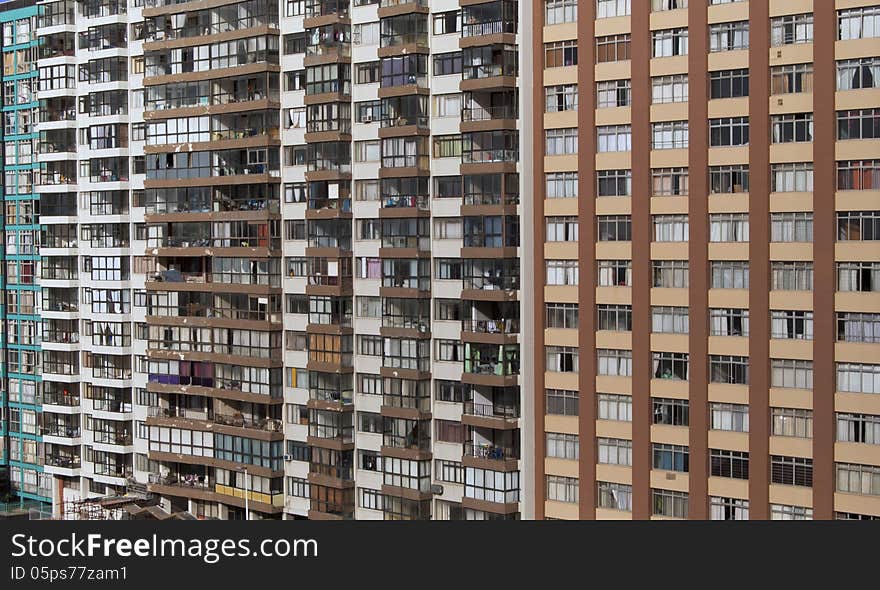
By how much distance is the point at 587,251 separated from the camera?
47594 mm

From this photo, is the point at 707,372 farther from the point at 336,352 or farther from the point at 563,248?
the point at 336,352

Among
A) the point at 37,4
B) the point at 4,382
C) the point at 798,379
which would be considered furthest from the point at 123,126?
the point at 798,379

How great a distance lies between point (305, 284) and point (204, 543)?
88.0ft

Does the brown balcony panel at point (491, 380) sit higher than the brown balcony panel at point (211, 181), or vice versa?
the brown balcony panel at point (211, 181)

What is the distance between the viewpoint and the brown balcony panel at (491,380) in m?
48.9

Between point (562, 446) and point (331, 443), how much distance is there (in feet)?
33.6

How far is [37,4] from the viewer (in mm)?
68875

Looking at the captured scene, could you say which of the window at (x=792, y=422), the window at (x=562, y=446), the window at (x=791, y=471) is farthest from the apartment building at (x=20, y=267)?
the window at (x=792, y=422)

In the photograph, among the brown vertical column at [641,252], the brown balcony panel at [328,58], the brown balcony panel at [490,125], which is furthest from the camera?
the brown balcony panel at [328,58]

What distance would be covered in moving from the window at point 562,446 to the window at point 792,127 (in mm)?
12450

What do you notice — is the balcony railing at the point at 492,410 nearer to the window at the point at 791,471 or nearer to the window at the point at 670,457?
the window at the point at 670,457

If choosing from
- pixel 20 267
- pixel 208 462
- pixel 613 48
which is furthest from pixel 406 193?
pixel 20 267

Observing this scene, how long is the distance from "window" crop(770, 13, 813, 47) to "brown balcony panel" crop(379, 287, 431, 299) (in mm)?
15816

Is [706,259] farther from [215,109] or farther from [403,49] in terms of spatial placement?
[215,109]
